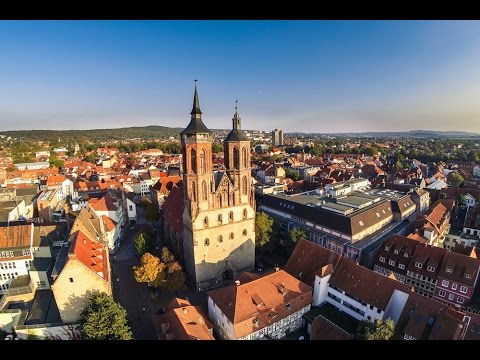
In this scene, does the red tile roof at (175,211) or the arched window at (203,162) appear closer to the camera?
the arched window at (203,162)

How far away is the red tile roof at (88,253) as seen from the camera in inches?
972

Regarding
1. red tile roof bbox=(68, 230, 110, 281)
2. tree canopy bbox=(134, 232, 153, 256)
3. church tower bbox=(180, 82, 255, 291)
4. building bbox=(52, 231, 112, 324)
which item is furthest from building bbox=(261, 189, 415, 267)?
building bbox=(52, 231, 112, 324)

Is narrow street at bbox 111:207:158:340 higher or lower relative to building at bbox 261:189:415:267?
lower

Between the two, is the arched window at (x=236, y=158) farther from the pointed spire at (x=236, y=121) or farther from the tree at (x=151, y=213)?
the tree at (x=151, y=213)

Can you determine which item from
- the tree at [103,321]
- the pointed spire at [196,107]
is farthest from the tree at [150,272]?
the pointed spire at [196,107]

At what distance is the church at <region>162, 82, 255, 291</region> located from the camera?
29.5m

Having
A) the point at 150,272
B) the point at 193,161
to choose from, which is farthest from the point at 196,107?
the point at 150,272

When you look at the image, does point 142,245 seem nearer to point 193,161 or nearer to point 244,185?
point 193,161

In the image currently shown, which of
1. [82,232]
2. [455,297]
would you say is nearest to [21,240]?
[82,232]

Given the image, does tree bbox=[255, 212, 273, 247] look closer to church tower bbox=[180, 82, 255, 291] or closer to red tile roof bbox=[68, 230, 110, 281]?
church tower bbox=[180, 82, 255, 291]

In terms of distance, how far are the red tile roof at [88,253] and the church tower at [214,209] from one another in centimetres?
837

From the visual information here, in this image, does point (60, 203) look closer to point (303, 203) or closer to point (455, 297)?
point (303, 203)

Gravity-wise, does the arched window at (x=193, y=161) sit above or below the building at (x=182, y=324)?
above

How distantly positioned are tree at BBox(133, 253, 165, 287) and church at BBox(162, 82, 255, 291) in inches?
138
